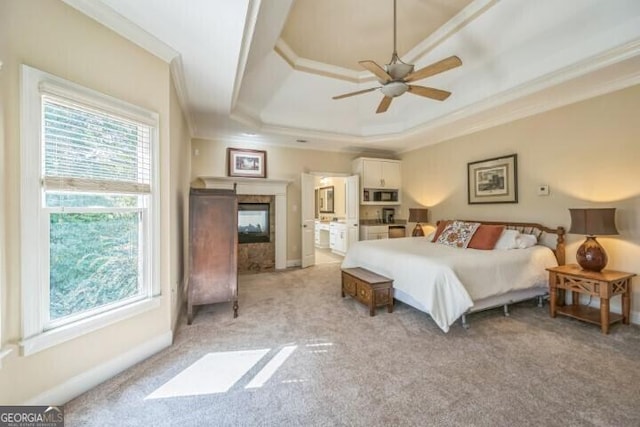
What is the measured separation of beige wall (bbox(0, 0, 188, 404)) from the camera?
4.72ft

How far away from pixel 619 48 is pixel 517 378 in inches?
120

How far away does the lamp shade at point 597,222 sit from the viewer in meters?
2.74

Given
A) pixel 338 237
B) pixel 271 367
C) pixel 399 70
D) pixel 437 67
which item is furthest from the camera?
pixel 338 237

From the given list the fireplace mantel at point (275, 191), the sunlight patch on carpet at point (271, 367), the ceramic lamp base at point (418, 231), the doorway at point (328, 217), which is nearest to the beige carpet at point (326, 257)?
the doorway at point (328, 217)

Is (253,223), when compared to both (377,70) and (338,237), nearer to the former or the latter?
(338,237)

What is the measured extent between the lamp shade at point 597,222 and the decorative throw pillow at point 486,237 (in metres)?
0.82

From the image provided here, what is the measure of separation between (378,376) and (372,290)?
119 centimetres

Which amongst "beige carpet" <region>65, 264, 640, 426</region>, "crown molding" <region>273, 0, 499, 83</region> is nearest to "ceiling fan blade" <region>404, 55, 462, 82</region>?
"crown molding" <region>273, 0, 499, 83</region>

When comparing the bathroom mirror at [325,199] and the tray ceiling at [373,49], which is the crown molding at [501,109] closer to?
the tray ceiling at [373,49]

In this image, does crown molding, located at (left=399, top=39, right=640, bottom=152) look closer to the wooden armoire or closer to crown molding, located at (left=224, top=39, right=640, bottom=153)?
crown molding, located at (left=224, top=39, right=640, bottom=153)

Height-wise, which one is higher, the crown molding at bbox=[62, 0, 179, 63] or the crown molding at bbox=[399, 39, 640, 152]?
the crown molding at bbox=[399, 39, 640, 152]

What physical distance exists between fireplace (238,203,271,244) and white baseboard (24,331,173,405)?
120 inches

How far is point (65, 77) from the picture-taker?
1.68 meters

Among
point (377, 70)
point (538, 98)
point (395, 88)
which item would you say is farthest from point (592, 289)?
point (377, 70)
